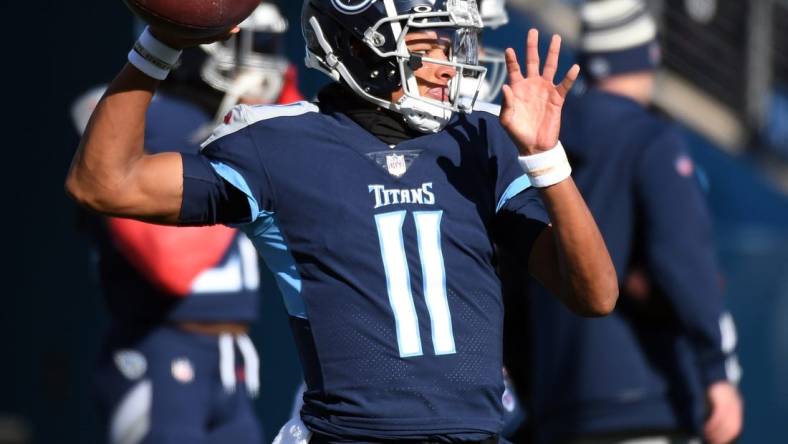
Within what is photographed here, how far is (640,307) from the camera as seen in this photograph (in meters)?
4.35

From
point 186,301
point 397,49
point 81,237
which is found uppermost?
point 397,49

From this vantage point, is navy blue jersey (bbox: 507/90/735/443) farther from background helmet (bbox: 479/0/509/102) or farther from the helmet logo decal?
the helmet logo decal

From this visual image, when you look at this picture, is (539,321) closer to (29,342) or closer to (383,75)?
(383,75)

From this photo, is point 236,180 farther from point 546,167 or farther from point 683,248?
point 683,248

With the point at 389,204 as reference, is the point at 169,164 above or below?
above

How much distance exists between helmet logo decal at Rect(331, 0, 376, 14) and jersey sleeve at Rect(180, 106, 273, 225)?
12.3 inches

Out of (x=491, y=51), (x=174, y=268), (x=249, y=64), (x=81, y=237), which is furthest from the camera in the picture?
(x=81, y=237)

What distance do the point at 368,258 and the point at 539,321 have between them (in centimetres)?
207

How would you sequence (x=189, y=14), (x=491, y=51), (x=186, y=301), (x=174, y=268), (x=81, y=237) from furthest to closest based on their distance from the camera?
1. (x=81, y=237)
2. (x=186, y=301)
3. (x=174, y=268)
4. (x=491, y=51)
5. (x=189, y=14)

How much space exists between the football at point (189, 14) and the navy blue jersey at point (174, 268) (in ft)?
5.12

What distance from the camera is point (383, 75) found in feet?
9.17

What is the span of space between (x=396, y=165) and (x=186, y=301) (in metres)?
1.75

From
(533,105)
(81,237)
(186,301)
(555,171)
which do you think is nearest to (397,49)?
(533,105)

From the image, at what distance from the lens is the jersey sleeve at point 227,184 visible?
2658mm
